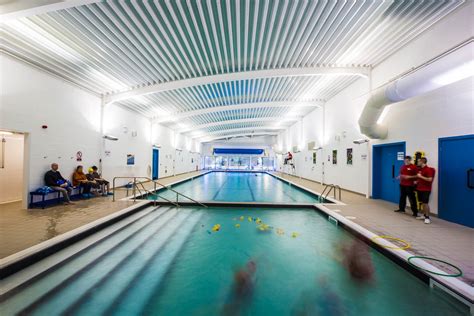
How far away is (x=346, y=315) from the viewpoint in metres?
2.07

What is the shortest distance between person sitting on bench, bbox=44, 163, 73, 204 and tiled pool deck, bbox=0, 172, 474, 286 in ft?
1.28

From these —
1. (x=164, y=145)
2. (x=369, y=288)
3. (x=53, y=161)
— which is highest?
(x=164, y=145)

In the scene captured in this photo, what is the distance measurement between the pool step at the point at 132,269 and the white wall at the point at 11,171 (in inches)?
196

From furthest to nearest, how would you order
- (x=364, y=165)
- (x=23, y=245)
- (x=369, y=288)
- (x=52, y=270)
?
(x=364, y=165), (x=23, y=245), (x=52, y=270), (x=369, y=288)

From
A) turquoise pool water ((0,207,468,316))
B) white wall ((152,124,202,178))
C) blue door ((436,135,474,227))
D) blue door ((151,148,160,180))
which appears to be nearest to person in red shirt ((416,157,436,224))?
blue door ((436,135,474,227))

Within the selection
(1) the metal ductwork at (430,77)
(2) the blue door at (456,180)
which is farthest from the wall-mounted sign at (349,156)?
(2) the blue door at (456,180)

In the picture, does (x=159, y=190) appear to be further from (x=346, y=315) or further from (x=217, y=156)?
(x=217, y=156)

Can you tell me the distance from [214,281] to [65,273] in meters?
1.85

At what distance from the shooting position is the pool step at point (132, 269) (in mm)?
2170

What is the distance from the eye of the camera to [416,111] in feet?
17.7

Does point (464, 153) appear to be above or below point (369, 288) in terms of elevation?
above

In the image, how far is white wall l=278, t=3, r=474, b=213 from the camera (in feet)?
14.3

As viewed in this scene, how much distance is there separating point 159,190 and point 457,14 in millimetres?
10142

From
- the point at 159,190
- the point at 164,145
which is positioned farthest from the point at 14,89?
the point at 164,145
